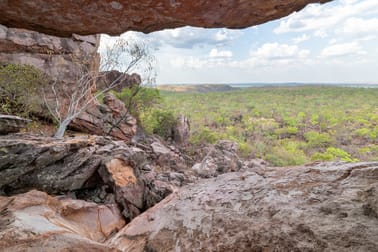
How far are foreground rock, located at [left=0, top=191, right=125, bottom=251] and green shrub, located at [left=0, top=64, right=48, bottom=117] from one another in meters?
8.28

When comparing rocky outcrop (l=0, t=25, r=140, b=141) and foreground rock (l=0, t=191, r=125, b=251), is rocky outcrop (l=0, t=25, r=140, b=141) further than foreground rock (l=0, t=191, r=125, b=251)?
Yes

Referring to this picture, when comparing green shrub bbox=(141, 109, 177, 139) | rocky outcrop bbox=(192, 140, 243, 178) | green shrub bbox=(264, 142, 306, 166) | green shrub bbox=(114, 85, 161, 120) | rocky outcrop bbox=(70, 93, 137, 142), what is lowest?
Result: green shrub bbox=(264, 142, 306, 166)

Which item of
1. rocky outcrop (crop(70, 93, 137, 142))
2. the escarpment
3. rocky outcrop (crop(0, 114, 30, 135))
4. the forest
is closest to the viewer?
the escarpment

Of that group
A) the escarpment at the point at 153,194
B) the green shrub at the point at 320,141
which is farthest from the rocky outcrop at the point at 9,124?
the green shrub at the point at 320,141

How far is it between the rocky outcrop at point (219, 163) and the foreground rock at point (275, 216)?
9.91 meters

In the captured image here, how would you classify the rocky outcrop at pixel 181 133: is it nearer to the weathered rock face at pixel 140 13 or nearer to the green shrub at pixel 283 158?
the green shrub at pixel 283 158

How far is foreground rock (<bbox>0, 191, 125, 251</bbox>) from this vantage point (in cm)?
321

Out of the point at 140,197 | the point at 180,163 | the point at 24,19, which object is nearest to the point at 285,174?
the point at 140,197

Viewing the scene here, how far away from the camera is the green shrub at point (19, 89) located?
11617 mm

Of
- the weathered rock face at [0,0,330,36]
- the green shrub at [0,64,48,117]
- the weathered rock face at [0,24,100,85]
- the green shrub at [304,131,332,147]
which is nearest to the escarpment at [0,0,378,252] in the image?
the weathered rock face at [0,0,330,36]

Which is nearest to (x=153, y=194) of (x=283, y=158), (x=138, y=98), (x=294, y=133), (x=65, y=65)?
(x=65, y=65)

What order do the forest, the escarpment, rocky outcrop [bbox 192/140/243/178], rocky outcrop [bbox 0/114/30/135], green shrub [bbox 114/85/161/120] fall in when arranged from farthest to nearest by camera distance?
the forest → green shrub [bbox 114/85/161/120] → rocky outcrop [bbox 192/140/243/178] → rocky outcrop [bbox 0/114/30/135] → the escarpment

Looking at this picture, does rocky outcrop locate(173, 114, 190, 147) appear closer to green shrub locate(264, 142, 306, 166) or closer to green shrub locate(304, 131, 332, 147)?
green shrub locate(264, 142, 306, 166)

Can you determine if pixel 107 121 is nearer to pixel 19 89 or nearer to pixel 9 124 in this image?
pixel 19 89
